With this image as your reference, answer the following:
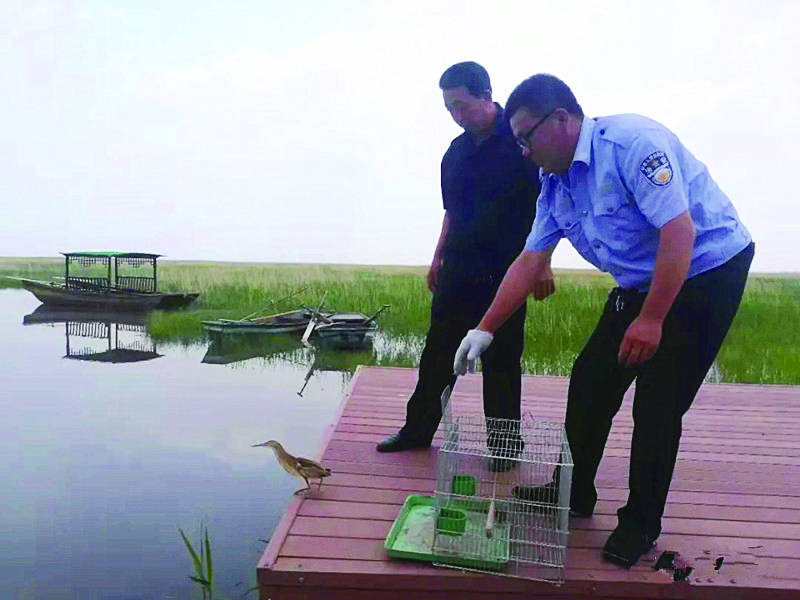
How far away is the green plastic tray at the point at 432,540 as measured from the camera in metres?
1.85

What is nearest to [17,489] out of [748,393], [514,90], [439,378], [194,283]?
[439,378]

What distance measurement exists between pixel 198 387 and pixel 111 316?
29.2ft

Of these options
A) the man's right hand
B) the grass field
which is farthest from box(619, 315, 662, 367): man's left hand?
the grass field

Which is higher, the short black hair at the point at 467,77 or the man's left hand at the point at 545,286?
the short black hair at the point at 467,77

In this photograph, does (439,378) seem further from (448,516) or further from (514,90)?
(514,90)

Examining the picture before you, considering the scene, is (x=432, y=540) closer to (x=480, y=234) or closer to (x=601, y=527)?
(x=601, y=527)

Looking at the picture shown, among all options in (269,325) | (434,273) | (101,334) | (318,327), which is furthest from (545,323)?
(101,334)

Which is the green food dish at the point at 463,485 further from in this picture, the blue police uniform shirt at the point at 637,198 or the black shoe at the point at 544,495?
the blue police uniform shirt at the point at 637,198

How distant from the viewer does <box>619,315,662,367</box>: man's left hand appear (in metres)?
1.76

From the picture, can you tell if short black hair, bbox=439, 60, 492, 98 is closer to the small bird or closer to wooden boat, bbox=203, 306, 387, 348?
the small bird

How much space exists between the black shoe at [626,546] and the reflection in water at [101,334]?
334 inches

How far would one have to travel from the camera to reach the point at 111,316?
1515cm

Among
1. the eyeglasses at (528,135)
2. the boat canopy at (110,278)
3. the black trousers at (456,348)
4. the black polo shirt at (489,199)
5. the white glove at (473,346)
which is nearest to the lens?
the eyeglasses at (528,135)

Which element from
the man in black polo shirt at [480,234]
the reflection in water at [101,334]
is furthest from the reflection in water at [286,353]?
the man in black polo shirt at [480,234]
